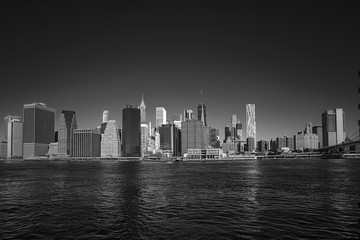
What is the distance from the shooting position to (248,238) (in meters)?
27.5

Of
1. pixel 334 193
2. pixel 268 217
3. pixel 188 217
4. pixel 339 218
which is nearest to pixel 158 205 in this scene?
pixel 188 217

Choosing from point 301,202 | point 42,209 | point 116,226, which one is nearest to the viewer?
point 116,226

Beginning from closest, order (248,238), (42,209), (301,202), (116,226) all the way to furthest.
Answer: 1. (248,238)
2. (116,226)
3. (42,209)
4. (301,202)

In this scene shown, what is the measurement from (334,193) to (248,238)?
113 ft

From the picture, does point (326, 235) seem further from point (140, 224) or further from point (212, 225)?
point (140, 224)

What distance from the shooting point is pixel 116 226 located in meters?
32.4

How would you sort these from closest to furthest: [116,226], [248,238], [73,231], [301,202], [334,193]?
[248,238] < [73,231] < [116,226] < [301,202] < [334,193]

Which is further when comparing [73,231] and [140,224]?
[140,224]

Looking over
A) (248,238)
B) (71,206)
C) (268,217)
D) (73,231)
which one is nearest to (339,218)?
(268,217)

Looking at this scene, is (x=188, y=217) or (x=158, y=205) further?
(x=158, y=205)

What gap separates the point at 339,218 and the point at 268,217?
7566mm

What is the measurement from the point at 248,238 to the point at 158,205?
19277mm

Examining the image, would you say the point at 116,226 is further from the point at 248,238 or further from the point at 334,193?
the point at 334,193

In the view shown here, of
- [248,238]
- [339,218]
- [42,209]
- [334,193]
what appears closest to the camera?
[248,238]
